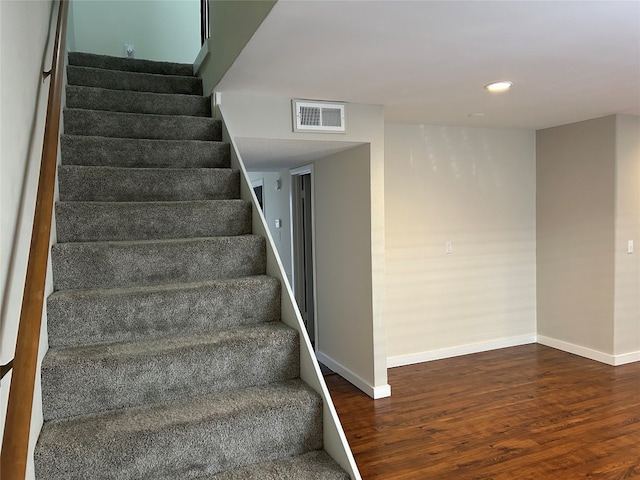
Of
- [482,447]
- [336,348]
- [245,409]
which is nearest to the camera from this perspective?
[245,409]

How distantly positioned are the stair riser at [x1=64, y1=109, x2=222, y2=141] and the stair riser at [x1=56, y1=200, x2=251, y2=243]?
803 mm

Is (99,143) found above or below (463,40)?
below

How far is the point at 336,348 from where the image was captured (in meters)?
4.44

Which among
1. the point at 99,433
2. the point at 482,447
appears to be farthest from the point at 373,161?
the point at 99,433

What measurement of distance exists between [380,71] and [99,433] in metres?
2.18

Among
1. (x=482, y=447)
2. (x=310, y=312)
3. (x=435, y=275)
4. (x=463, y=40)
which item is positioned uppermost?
(x=463, y=40)

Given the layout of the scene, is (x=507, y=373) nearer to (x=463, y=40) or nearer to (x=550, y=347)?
(x=550, y=347)

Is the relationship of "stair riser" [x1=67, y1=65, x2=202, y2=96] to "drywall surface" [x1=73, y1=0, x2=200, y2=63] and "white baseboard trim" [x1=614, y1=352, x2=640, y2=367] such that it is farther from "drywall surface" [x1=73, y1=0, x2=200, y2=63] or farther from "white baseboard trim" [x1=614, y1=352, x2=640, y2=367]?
"white baseboard trim" [x1=614, y1=352, x2=640, y2=367]

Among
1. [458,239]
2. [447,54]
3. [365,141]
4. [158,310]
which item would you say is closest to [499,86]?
[447,54]

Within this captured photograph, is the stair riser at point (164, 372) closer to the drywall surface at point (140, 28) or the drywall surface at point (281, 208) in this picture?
the drywall surface at point (281, 208)

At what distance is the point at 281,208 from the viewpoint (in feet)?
18.9

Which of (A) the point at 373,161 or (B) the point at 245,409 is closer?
(B) the point at 245,409

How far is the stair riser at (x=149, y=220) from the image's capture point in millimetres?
2363

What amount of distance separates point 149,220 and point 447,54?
1.70 m
